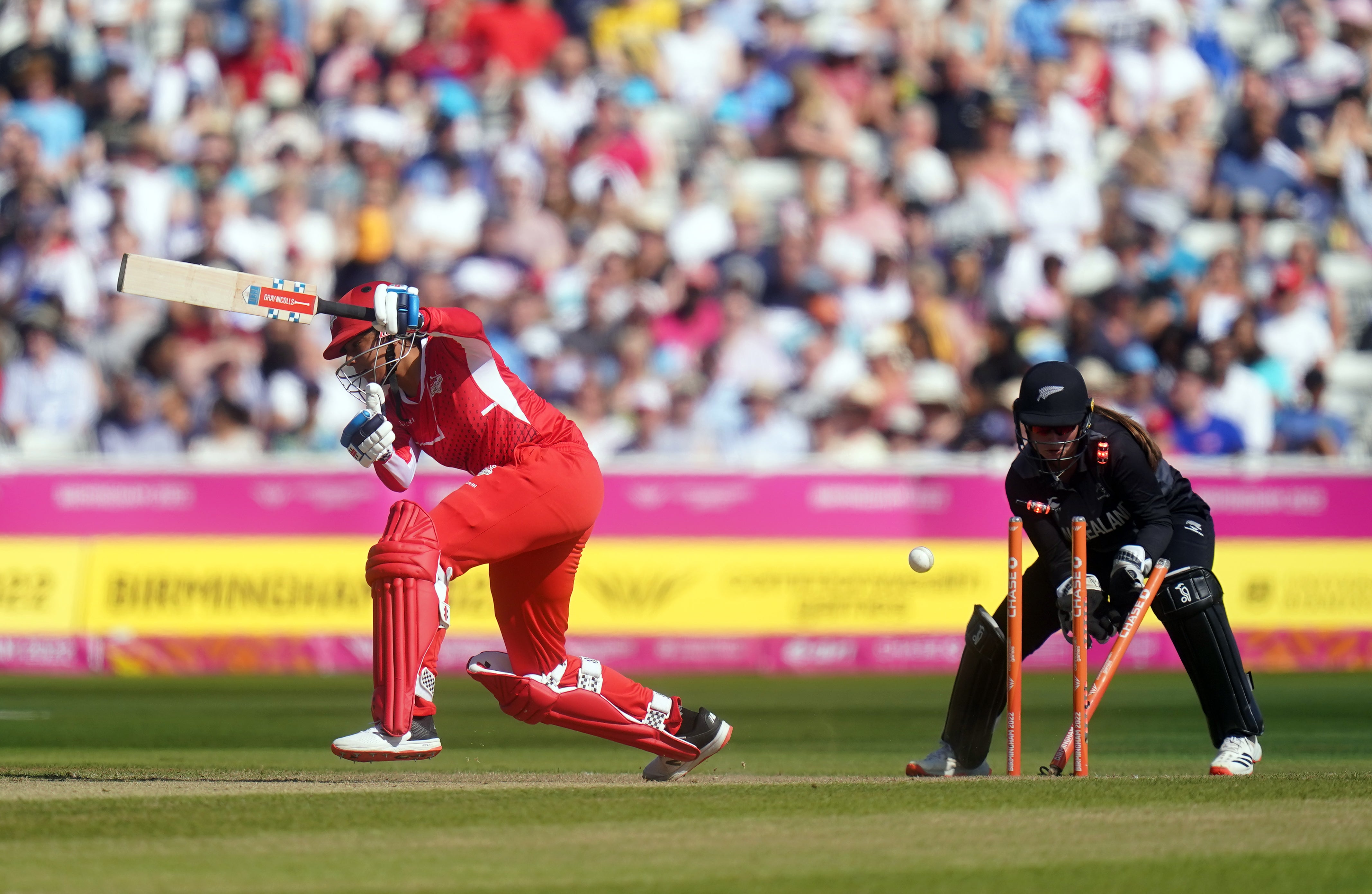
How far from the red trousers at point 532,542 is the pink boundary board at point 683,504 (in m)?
6.89

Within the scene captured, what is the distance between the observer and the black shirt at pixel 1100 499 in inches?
305

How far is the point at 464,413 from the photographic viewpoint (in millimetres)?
7402

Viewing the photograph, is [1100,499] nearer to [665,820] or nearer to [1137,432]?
[1137,432]

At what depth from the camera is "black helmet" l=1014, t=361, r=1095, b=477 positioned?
757cm

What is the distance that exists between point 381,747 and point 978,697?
2.69 metres

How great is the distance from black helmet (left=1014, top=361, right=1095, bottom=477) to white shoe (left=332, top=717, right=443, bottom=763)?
267cm

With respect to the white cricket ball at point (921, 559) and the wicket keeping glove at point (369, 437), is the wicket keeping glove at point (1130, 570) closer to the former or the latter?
the white cricket ball at point (921, 559)

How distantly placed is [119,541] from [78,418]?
2.20 meters

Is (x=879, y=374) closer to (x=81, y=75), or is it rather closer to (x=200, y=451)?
(x=200, y=451)

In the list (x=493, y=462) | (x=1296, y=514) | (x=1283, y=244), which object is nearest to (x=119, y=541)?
(x=493, y=462)

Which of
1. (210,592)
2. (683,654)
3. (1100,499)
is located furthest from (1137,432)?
(210,592)

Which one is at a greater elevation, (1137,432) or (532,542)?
Result: (1137,432)

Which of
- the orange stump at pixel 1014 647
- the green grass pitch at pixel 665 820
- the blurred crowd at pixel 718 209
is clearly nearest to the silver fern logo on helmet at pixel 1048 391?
the orange stump at pixel 1014 647

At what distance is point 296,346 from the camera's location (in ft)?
53.8
